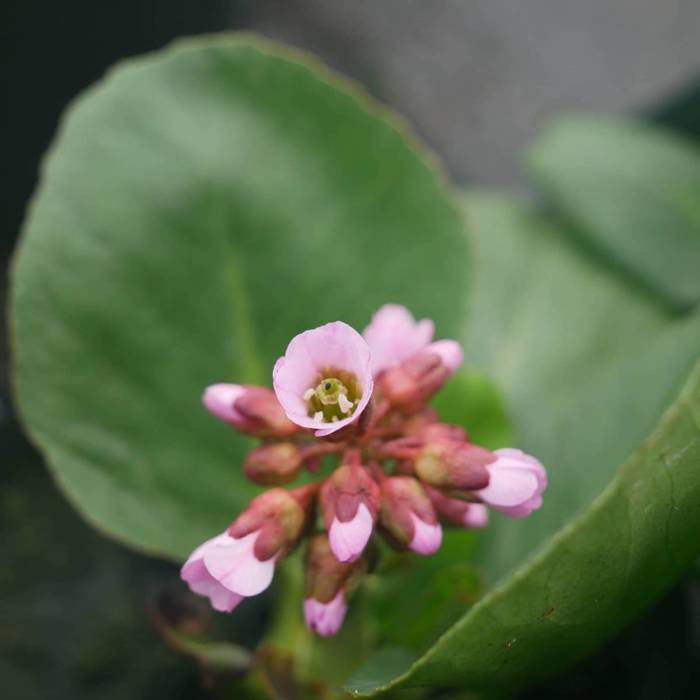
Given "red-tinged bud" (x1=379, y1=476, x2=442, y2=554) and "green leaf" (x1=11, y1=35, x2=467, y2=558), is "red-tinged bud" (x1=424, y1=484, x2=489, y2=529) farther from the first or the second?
"green leaf" (x1=11, y1=35, x2=467, y2=558)

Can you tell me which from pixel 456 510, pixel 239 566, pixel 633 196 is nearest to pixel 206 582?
pixel 239 566

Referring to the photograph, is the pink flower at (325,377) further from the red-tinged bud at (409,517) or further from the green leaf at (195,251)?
the green leaf at (195,251)

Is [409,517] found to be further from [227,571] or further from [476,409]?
[476,409]

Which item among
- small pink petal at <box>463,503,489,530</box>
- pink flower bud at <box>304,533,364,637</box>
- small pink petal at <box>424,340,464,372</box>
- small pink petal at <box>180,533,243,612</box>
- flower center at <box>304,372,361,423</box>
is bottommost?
small pink petal at <box>180,533,243,612</box>

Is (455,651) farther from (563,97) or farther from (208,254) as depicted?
(563,97)

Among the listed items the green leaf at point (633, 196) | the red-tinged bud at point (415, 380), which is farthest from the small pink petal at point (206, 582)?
the green leaf at point (633, 196)

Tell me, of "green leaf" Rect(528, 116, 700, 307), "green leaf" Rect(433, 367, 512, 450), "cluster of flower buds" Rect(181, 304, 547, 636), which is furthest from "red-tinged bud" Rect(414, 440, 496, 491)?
"green leaf" Rect(528, 116, 700, 307)

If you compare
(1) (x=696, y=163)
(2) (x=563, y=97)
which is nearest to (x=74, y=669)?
(1) (x=696, y=163)
